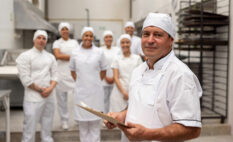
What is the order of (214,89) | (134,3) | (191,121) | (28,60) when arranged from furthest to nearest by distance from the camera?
1. (134,3)
2. (214,89)
3. (28,60)
4. (191,121)

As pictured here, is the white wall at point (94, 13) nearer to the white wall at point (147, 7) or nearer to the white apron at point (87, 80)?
the white wall at point (147, 7)

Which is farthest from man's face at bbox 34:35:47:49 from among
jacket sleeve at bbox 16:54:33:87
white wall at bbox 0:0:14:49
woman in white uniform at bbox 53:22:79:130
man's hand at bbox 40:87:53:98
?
white wall at bbox 0:0:14:49

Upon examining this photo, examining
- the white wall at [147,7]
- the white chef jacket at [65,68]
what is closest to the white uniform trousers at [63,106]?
the white chef jacket at [65,68]

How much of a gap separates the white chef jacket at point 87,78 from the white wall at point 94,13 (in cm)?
765

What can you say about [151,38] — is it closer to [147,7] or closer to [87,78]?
[87,78]

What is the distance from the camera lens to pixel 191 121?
1.05m

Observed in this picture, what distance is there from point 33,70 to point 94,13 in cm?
807

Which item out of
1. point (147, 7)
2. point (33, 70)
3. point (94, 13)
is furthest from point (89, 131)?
point (94, 13)

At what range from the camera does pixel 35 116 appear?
278 cm

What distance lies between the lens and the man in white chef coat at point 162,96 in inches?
41.5

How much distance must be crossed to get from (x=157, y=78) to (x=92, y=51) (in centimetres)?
180

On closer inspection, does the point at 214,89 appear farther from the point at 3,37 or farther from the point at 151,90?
the point at 3,37

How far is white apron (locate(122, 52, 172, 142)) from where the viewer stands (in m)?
1.15

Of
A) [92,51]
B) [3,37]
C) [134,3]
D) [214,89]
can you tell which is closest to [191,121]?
[92,51]
